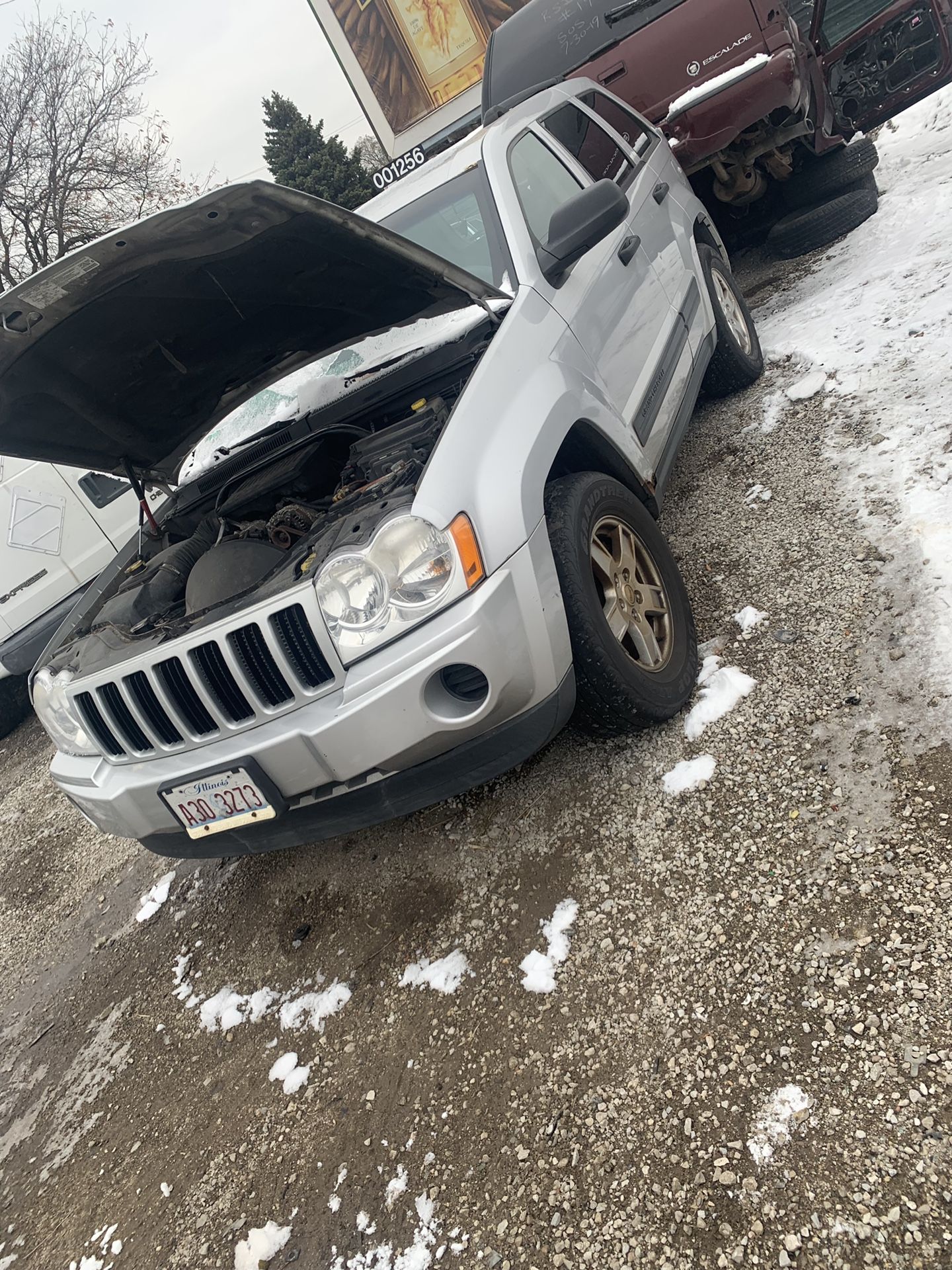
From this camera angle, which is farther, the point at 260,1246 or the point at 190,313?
the point at 190,313

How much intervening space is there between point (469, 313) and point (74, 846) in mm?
3379

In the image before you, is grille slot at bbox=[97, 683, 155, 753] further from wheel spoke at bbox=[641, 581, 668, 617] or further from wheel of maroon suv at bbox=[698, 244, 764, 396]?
wheel of maroon suv at bbox=[698, 244, 764, 396]

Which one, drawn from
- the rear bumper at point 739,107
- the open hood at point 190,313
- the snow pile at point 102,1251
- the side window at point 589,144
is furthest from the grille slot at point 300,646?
the rear bumper at point 739,107

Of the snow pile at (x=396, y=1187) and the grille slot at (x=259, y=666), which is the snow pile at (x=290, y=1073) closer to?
the snow pile at (x=396, y=1187)

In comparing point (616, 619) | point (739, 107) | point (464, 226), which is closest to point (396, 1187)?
point (616, 619)

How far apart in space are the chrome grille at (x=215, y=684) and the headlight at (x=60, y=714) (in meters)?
0.20

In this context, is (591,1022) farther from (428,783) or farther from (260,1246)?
(260,1246)

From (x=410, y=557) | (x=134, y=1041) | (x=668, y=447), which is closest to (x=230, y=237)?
(x=410, y=557)

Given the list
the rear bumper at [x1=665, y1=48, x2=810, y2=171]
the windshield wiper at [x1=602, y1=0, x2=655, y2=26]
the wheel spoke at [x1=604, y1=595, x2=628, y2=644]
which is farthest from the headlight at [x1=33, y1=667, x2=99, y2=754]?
the windshield wiper at [x1=602, y1=0, x2=655, y2=26]

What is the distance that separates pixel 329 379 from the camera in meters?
3.04

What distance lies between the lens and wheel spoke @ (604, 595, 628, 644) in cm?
237

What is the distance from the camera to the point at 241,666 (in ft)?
6.63

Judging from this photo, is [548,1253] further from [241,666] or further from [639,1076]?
[241,666]

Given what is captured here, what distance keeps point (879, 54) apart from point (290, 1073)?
678 cm
